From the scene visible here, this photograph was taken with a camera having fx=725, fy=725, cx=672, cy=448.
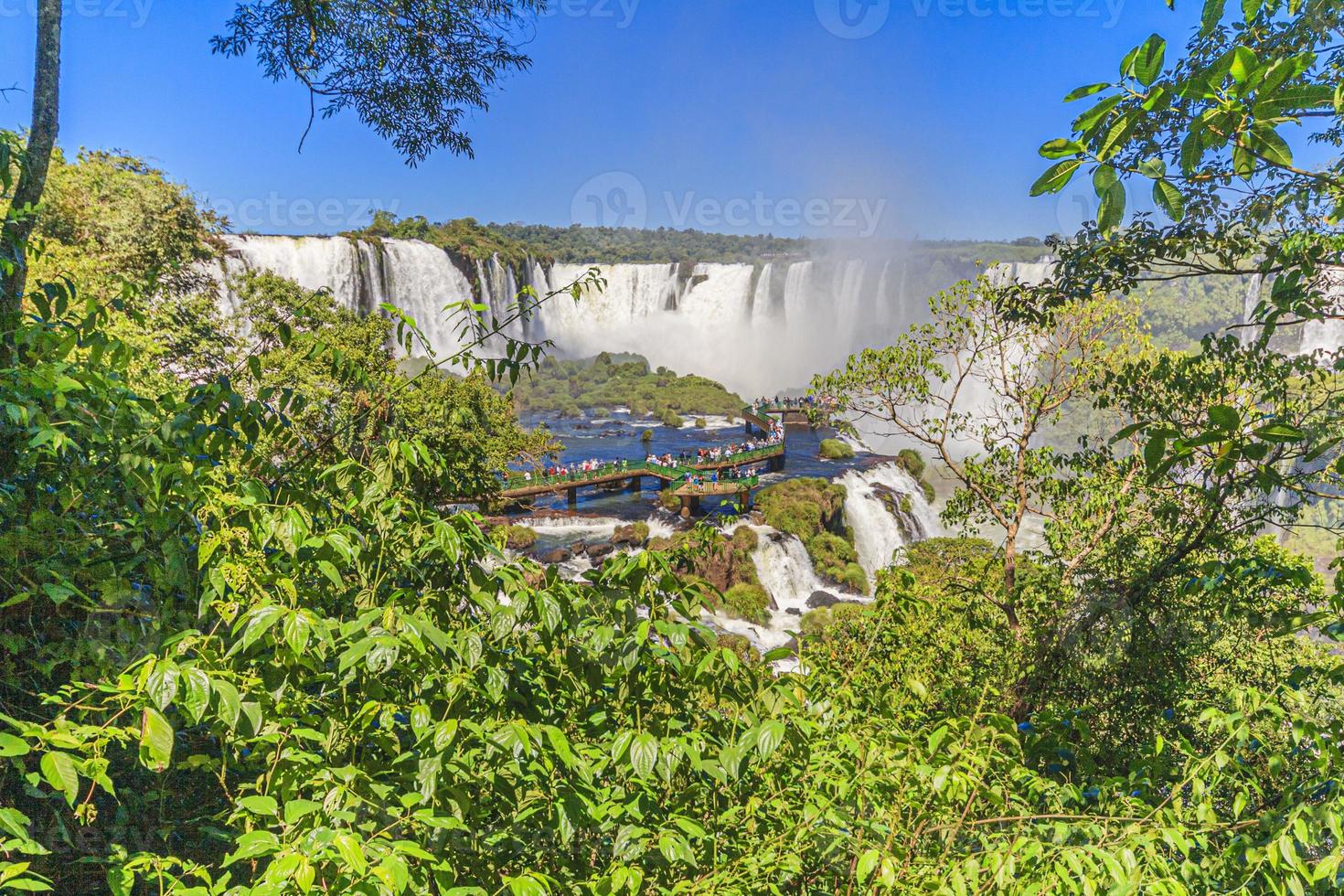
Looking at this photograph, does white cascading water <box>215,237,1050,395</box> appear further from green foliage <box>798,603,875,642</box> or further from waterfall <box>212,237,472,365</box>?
green foliage <box>798,603,875,642</box>

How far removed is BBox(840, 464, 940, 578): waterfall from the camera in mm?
17766

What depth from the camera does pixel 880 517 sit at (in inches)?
718

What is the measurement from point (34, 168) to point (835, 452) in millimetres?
23528

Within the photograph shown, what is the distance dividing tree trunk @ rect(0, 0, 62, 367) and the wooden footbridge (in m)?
12.6

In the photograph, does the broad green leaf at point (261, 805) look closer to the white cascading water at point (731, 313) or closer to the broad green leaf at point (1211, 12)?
the broad green leaf at point (1211, 12)

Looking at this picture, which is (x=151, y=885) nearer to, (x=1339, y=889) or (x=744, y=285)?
(x=1339, y=889)

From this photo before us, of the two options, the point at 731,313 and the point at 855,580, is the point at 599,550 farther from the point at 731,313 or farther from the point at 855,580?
the point at 731,313

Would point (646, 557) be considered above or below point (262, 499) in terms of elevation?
below

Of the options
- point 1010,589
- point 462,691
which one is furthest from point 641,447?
point 462,691

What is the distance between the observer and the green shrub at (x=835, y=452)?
24.5 metres

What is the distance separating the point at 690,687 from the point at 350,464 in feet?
3.17

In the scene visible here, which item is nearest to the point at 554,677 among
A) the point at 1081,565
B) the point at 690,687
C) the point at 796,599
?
the point at 690,687

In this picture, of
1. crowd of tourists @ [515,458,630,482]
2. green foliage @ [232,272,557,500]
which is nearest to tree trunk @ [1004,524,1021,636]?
green foliage @ [232,272,557,500]

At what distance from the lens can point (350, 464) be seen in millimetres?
1624
